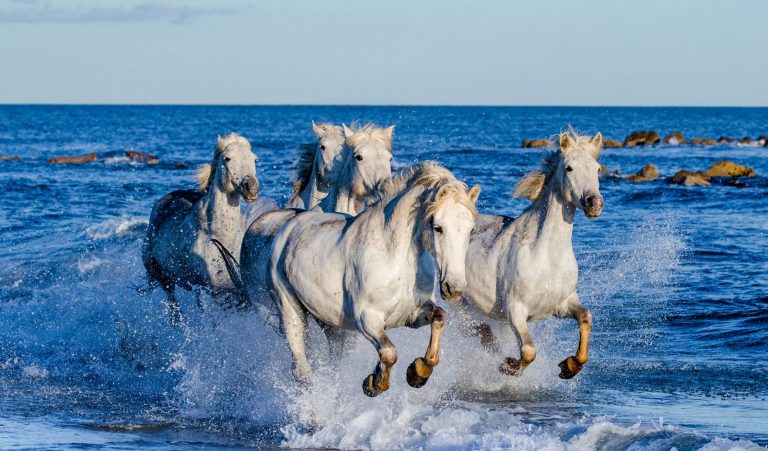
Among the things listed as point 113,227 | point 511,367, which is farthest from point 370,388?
point 113,227

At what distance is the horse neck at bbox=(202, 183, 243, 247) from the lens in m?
10.0

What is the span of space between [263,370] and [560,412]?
235cm

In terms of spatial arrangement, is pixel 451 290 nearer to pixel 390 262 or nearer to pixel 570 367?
pixel 390 262

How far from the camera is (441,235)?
6.52 m

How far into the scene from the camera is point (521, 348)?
8031mm

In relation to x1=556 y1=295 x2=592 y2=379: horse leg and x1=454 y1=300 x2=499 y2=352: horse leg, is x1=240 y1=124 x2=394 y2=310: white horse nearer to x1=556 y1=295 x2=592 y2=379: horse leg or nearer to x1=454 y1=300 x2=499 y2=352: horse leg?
x1=454 y1=300 x2=499 y2=352: horse leg

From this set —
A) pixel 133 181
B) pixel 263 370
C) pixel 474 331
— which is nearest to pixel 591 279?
pixel 474 331

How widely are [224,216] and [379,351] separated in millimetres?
3500

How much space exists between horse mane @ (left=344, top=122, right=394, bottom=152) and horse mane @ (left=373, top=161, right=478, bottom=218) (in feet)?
5.04

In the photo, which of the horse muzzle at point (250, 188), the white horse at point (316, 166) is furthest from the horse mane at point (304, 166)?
the horse muzzle at point (250, 188)

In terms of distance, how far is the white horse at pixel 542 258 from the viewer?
8.09m

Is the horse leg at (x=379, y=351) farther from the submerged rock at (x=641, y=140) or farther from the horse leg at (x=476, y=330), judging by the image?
the submerged rock at (x=641, y=140)

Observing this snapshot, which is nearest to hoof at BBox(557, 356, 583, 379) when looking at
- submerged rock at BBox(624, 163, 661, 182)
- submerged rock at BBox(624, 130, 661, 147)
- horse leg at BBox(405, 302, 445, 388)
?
horse leg at BBox(405, 302, 445, 388)

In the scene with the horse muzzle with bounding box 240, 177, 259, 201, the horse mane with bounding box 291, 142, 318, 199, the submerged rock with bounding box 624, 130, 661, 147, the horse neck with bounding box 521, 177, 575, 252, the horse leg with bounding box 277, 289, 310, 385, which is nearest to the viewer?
the horse leg with bounding box 277, 289, 310, 385
